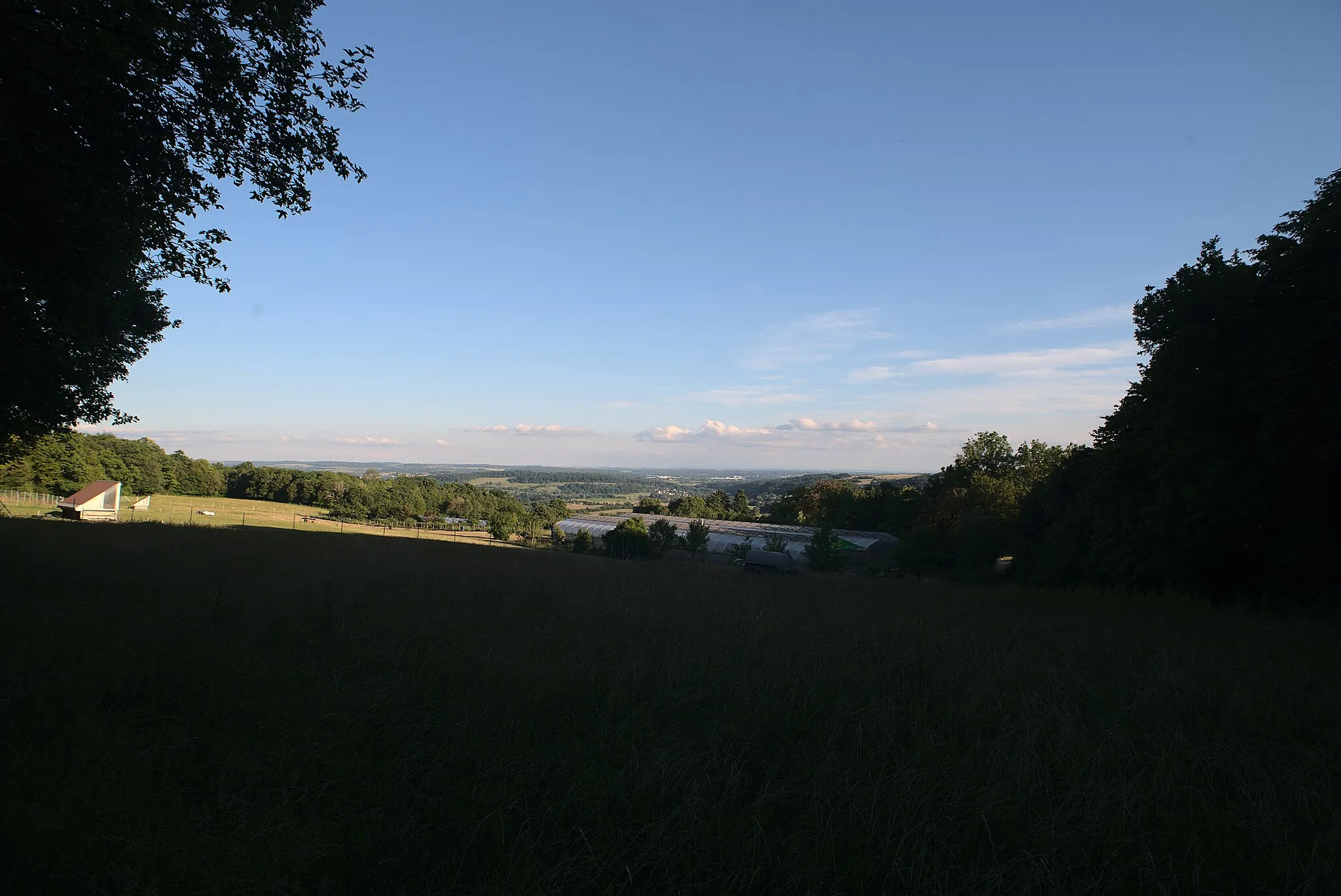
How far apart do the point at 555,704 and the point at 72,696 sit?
12.2 ft

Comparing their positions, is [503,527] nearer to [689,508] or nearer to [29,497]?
[29,497]

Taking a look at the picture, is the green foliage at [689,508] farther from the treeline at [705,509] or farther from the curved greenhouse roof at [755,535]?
the curved greenhouse roof at [755,535]

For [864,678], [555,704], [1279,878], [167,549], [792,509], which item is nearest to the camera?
[1279,878]

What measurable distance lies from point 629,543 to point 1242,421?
3410 centimetres

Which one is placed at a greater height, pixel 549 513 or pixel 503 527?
pixel 503 527

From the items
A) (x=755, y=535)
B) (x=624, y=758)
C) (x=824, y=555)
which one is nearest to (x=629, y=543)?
(x=824, y=555)

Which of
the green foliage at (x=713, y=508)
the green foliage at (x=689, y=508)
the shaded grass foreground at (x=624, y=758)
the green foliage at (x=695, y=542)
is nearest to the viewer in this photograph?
the shaded grass foreground at (x=624, y=758)

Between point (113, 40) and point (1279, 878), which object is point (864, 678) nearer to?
point (1279, 878)

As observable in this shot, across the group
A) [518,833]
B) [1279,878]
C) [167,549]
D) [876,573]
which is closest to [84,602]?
[518,833]

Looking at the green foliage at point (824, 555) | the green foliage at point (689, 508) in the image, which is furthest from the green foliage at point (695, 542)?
the green foliage at point (689, 508)

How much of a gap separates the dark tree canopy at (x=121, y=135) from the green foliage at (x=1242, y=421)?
Answer: 18.6 m

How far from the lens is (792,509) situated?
92.6 m

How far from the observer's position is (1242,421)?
15.6m

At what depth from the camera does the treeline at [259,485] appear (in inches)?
2446
